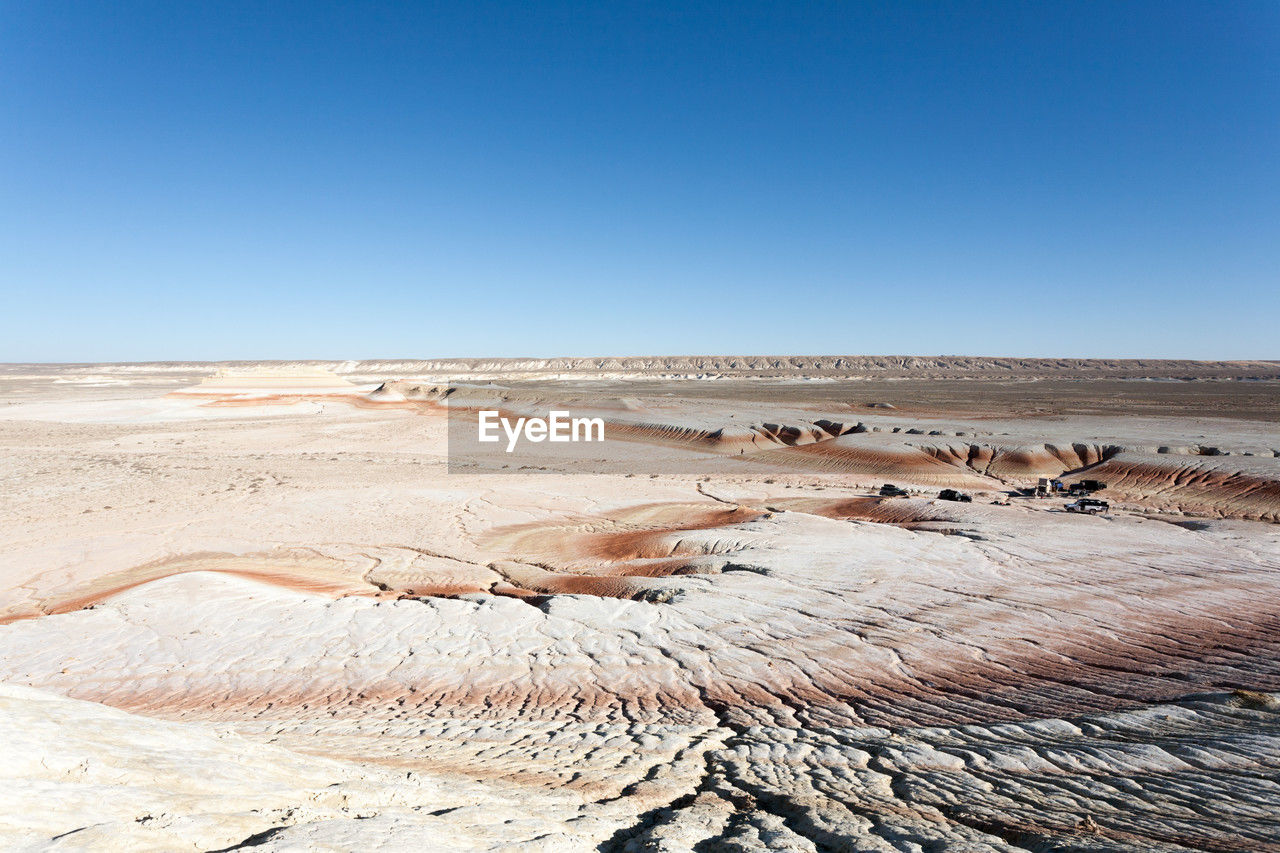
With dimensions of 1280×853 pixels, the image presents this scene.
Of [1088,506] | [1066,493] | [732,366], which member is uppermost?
[732,366]

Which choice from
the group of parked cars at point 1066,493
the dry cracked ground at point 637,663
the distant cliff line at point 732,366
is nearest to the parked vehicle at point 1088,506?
the group of parked cars at point 1066,493

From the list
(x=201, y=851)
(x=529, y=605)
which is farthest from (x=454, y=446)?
(x=201, y=851)

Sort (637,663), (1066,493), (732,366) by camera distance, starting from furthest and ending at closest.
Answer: (732,366), (1066,493), (637,663)

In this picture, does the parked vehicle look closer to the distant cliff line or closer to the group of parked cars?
the group of parked cars

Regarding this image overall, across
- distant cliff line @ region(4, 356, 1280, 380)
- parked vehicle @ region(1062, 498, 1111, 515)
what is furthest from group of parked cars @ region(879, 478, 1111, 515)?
distant cliff line @ region(4, 356, 1280, 380)

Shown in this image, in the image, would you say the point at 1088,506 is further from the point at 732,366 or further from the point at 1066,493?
the point at 732,366

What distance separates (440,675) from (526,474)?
61.1ft

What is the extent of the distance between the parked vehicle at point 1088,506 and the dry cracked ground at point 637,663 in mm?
809

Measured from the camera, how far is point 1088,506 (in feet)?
64.1

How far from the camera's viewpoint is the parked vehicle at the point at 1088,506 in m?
19.2

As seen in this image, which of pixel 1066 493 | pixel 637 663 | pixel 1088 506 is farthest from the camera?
pixel 1066 493

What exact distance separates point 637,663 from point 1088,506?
17.2 metres

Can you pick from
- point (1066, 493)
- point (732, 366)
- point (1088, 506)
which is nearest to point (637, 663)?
point (1088, 506)

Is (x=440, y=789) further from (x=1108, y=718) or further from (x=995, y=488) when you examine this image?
(x=995, y=488)
